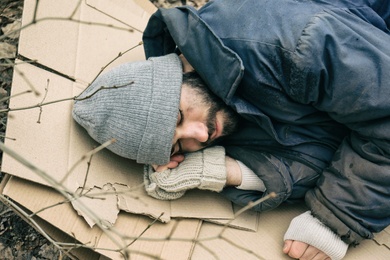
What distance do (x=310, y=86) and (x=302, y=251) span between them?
541 millimetres

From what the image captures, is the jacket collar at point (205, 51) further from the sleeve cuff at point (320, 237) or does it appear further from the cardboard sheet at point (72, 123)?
the sleeve cuff at point (320, 237)

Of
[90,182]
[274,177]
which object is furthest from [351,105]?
[90,182]

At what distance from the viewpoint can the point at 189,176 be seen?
1.64 m

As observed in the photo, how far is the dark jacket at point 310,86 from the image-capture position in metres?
1.47

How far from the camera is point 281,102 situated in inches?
62.1

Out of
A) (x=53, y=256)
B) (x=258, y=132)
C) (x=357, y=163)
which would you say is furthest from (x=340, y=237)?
(x=53, y=256)

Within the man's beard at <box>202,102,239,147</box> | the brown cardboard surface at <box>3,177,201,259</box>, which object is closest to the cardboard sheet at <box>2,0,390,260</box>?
the brown cardboard surface at <box>3,177,201,259</box>

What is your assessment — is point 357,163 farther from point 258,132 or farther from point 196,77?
point 196,77

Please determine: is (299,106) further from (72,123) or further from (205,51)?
(72,123)

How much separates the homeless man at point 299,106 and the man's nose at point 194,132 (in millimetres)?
10

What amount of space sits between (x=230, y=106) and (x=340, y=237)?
559 millimetres

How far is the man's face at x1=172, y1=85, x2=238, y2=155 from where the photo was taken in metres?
1.56

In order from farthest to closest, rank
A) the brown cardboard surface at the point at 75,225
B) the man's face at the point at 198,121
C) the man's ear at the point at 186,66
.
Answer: the man's ear at the point at 186,66 → the man's face at the point at 198,121 → the brown cardboard surface at the point at 75,225

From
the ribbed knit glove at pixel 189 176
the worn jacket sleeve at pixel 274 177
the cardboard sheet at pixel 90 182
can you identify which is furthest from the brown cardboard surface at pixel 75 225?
the worn jacket sleeve at pixel 274 177
